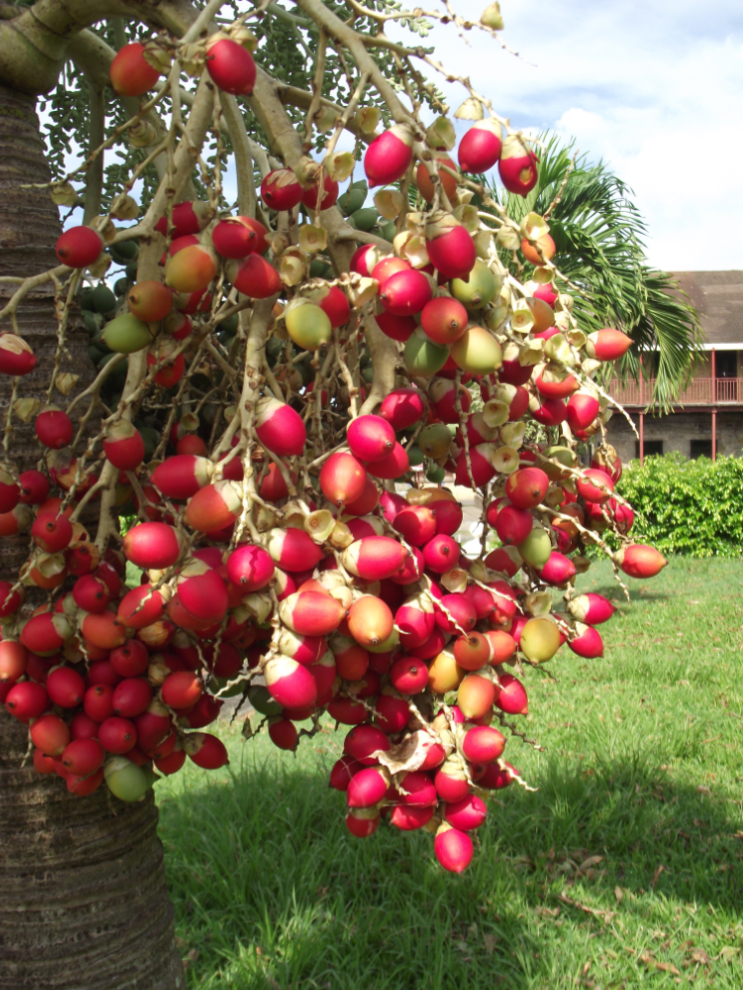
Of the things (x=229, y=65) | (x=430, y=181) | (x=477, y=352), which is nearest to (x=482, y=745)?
(x=477, y=352)

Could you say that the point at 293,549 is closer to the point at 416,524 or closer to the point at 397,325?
the point at 416,524

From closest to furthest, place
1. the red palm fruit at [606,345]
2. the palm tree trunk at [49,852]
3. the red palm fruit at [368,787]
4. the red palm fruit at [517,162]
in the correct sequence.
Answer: the red palm fruit at [368,787], the red palm fruit at [517,162], the red palm fruit at [606,345], the palm tree trunk at [49,852]

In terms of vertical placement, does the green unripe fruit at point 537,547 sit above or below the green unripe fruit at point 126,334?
below

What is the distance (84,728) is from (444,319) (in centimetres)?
66

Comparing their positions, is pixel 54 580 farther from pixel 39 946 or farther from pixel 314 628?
pixel 39 946

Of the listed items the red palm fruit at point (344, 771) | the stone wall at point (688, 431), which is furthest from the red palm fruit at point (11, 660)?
the stone wall at point (688, 431)

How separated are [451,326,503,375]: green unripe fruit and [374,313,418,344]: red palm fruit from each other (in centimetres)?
6

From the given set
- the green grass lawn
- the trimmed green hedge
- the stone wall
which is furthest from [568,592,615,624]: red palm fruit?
the stone wall

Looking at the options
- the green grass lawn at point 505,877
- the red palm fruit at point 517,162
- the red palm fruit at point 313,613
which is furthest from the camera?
the green grass lawn at point 505,877

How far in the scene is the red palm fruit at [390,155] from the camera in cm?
91

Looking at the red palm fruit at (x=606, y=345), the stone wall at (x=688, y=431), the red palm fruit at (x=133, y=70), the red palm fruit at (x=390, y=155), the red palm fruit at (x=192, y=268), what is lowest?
the stone wall at (x=688, y=431)

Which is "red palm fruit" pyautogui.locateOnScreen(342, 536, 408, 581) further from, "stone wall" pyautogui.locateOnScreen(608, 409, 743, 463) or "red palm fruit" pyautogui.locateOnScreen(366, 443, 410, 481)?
"stone wall" pyautogui.locateOnScreen(608, 409, 743, 463)

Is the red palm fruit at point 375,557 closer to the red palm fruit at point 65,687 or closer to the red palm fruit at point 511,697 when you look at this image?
the red palm fruit at point 511,697

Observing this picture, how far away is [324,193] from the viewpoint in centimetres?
97
